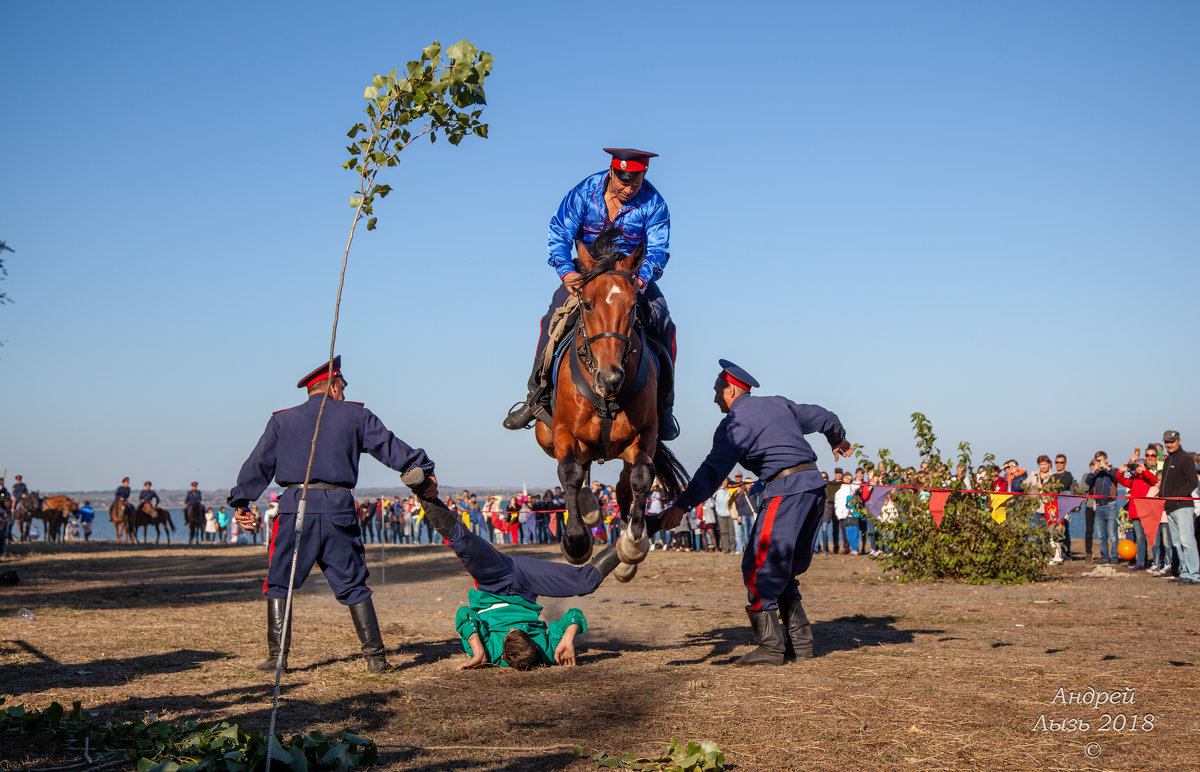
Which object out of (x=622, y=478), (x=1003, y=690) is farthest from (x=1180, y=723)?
(x=622, y=478)

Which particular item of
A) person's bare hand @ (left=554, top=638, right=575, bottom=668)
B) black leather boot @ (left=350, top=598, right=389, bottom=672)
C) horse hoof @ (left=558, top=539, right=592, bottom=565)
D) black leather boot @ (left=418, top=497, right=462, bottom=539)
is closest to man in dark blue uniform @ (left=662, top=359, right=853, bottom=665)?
horse hoof @ (left=558, top=539, right=592, bottom=565)

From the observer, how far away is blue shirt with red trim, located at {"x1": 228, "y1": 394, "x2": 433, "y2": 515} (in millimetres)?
7445

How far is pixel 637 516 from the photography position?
7207 mm

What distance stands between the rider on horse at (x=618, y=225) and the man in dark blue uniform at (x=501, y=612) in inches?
50.0

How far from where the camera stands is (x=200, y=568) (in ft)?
71.2

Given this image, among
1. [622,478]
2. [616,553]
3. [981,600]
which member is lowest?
[981,600]

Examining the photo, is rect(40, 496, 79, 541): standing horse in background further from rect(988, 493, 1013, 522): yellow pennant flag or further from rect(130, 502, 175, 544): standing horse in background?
rect(988, 493, 1013, 522): yellow pennant flag

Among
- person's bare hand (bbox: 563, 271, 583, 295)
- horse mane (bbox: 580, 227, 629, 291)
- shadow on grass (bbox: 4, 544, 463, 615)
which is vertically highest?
horse mane (bbox: 580, 227, 629, 291)

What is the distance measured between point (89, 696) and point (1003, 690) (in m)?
5.90

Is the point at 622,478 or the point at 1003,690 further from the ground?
the point at 622,478

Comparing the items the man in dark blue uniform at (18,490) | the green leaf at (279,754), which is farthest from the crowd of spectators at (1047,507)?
the man in dark blue uniform at (18,490)

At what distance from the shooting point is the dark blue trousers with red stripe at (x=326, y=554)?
737 cm

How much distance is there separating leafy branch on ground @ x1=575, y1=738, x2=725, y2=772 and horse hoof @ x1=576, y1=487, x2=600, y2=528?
2.65 m

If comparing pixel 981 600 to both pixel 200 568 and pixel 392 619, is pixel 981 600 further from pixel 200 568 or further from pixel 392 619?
pixel 200 568
